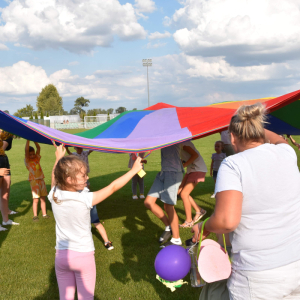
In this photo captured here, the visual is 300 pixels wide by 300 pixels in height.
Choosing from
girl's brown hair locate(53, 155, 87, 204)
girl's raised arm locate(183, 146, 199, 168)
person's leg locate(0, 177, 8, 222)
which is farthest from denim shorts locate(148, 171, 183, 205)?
person's leg locate(0, 177, 8, 222)

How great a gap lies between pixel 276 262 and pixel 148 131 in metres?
2.74

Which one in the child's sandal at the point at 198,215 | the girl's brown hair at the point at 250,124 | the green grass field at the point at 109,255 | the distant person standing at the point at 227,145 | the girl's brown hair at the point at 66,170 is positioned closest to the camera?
Answer: the girl's brown hair at the point at 250,124

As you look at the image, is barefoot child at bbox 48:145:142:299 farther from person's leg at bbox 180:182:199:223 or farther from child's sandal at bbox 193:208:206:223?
child's sandal at bbox 193:208:206:223

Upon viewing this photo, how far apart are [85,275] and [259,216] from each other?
1320 mm

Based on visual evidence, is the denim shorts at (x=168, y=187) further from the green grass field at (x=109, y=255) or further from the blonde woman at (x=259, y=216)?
the blonde woman at (x=259, y=216)

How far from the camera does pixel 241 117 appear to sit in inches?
61.7

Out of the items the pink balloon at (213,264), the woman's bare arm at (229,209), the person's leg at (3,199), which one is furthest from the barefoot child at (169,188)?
the person's leg at (3,199)

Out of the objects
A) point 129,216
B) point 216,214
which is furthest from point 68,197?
point 129,216

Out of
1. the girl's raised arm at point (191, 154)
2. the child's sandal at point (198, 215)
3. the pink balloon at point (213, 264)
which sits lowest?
the child's sandal at point (198, 215)

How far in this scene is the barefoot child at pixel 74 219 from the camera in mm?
2023

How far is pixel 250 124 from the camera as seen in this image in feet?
5.08

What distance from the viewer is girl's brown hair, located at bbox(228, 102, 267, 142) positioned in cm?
155

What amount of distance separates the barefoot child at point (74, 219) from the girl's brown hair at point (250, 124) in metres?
0.89

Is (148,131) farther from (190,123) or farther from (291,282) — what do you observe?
(291,282)
